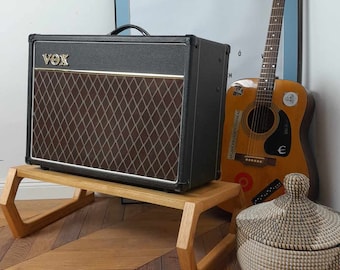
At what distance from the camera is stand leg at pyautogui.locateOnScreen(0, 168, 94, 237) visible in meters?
1.17

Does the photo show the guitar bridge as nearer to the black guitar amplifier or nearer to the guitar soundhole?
the guitar soundhole

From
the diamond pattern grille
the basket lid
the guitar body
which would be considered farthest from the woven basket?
the guitar body

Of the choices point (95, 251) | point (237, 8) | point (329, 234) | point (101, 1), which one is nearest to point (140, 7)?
point (101, 1)

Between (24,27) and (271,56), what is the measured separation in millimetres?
816

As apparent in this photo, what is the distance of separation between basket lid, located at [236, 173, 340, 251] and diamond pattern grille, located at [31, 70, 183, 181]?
0.75ft

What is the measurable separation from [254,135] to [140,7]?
0.56 meters

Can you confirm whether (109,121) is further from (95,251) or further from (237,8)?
(237,8)

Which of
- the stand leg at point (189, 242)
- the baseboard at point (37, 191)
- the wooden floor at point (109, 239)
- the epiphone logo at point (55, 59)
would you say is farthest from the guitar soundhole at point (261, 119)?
→ the baseboard at point (37, 191)

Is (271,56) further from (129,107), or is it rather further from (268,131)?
(129,107)

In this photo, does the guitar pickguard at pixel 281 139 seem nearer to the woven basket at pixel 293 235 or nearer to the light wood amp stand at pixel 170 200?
the light wood amp stand at pixel 170 200

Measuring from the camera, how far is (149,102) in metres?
1.01

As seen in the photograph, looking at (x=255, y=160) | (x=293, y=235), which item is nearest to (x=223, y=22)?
(x=255, y=160)

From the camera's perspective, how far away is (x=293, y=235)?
843 mm

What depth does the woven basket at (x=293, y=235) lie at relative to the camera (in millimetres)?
833
